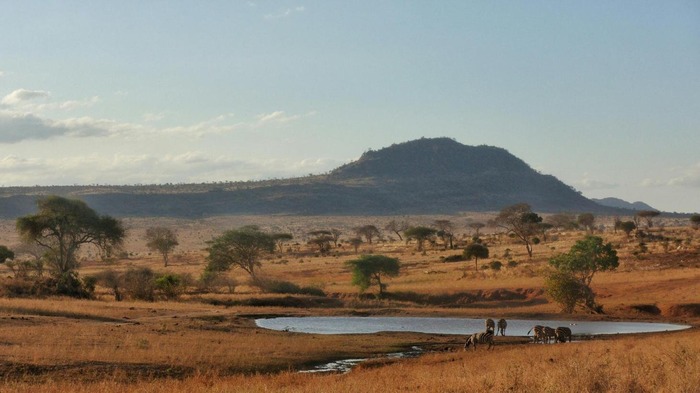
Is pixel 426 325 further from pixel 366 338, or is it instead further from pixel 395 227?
pixel 395 227

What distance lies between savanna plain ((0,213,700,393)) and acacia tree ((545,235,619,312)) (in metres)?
1.90

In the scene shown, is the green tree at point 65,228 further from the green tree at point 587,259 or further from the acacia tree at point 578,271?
the green tree at point 587,259

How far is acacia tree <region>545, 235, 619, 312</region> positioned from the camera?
188 ft

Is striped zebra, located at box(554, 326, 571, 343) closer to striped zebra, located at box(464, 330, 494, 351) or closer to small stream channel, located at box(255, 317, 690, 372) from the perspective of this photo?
striped zebra, located at box(464, 330, 494, 351)

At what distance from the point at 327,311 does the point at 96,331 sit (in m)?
23.5

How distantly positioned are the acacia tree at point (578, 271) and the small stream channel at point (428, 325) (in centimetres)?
451

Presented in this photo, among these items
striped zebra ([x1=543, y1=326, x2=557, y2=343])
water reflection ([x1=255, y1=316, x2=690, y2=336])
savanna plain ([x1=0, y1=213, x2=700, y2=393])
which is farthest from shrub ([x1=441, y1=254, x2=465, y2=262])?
striped zebra ([x1=543, y1=326, x2=557, y2=343])

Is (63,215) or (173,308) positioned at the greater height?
(63,215)

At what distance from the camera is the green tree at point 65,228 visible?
72.2 metres

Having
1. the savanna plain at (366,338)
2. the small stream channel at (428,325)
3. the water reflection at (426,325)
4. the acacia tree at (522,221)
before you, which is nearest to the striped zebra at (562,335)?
the savanna plain at (366,338)

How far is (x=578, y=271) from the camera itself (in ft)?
195

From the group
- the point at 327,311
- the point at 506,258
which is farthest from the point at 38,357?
the point at 506,258

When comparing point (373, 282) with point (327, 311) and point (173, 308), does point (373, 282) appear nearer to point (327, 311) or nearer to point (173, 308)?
point (327, 311)

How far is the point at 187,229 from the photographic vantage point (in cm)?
19000
